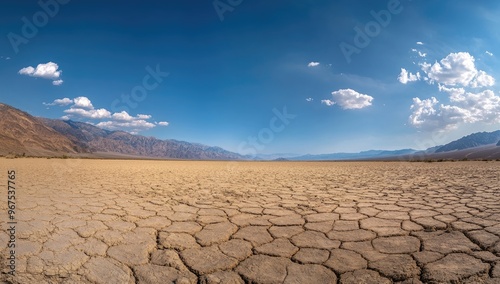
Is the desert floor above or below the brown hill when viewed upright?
below

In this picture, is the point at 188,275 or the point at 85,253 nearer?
the point at 188,275

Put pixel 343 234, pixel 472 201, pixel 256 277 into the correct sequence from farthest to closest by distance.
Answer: pixel 472 201 → pixel 343 234 → pixel 256 277

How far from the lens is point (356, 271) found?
1.47 meters

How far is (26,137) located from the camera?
7562 cm

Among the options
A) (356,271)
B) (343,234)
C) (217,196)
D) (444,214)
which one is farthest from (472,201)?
(217,196)

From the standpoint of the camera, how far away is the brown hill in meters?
65.6

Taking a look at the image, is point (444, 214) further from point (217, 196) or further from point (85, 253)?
point (85, 253)

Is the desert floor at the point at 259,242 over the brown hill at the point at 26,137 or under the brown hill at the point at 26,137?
under

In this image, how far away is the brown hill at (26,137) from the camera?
215 feet

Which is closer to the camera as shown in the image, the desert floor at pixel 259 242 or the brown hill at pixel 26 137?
the desert floor at pixel 259 242

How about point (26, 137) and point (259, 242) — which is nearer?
point (259, 242)

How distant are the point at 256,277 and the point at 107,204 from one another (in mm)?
2652

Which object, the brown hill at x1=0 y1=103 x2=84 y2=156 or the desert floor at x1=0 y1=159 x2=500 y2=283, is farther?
the brown hill at x1=0 y1=103 x2=84 y2=156

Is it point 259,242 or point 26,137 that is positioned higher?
point 26,137
